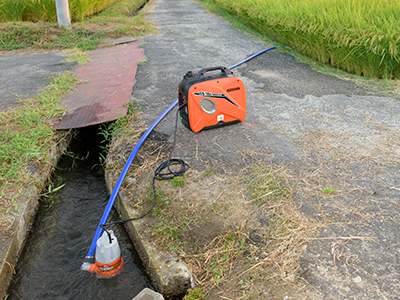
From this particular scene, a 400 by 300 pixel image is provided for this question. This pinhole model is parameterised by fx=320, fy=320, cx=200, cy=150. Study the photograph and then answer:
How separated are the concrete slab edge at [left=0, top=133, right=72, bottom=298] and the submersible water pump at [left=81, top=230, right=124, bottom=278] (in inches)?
17.9

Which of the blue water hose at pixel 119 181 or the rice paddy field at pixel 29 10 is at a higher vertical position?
the rice paddy field at pixel 29 10

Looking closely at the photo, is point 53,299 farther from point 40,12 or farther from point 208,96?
point 40,12

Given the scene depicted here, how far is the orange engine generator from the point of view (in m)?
2.79

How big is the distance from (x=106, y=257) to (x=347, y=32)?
389 cm

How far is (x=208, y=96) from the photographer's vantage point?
282 cm

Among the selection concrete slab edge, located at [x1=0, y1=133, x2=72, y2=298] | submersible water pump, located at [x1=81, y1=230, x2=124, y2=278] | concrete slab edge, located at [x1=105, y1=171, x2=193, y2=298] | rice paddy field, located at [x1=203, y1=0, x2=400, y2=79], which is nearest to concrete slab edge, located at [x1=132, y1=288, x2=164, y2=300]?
concrete slab edge, located at [x1=105, y1=171, x2=193, y2=298]

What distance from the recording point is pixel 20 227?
2.22 metres

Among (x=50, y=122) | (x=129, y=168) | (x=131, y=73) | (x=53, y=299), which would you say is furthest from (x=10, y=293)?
(x=131, y=73)

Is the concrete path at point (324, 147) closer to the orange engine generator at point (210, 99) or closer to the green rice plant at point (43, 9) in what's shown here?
the orange engine generator at point (210, 99)

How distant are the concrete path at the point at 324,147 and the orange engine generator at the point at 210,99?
13 cm

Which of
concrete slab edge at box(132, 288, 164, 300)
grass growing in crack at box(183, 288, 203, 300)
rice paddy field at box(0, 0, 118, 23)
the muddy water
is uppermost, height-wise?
rice paddy field at box(0, 0, 118, 23)

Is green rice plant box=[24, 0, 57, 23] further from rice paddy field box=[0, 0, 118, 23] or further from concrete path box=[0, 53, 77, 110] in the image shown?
concrete path box=[0, 53, 77, 110]

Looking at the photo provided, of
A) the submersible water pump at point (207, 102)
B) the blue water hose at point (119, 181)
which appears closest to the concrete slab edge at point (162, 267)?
Result: the blue water hose at point (119, 181)

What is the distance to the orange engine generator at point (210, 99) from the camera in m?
2.79
